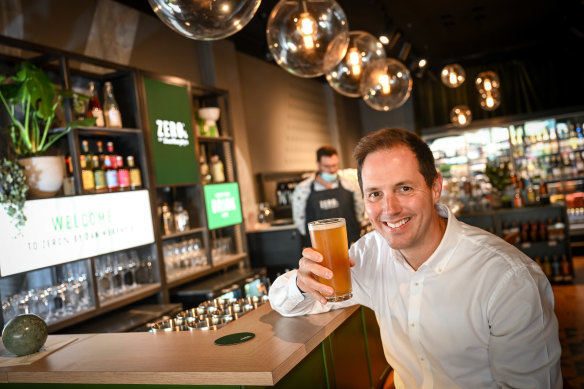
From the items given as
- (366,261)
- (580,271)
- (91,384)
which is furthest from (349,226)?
(580,271)

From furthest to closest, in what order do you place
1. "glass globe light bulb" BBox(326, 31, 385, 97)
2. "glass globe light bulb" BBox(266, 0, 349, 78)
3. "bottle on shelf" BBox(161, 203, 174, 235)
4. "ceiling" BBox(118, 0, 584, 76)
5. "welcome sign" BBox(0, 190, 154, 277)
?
"ceiling" BBox(118, 0, 584, 76), "bottle on shelf" BBox(161, 203, 174, 235), "welcome sign" BBox(0, 190, 154, 277), "glass globe light bulb" BBox(326, 31, 385, 97), "glass globe light bulb" BBox(266, 0, 349, 78)

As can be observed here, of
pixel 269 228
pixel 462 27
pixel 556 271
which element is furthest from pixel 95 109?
pixel 462 27

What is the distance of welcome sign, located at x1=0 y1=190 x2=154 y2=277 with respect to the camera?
9.57ft

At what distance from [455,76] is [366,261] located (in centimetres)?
383

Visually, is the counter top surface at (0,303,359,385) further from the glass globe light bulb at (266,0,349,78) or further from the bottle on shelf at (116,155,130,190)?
the bottle on shelf at (116,155,130,190)

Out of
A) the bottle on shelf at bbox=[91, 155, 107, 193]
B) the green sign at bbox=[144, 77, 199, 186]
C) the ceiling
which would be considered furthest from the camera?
the ceiling

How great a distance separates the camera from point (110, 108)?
12.5 feet

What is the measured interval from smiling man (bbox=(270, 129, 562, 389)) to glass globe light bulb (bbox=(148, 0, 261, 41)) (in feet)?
1.69

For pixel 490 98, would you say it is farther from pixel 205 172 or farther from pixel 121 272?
pixel 121 272

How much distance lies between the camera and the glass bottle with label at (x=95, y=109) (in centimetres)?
360

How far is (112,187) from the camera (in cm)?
367

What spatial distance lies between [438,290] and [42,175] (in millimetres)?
2561

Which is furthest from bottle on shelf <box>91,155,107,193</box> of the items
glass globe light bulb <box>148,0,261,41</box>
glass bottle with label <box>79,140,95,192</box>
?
glass globe light bulb <box>148,0,261,41</box>

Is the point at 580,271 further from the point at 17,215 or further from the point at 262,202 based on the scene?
the point at 17,215
